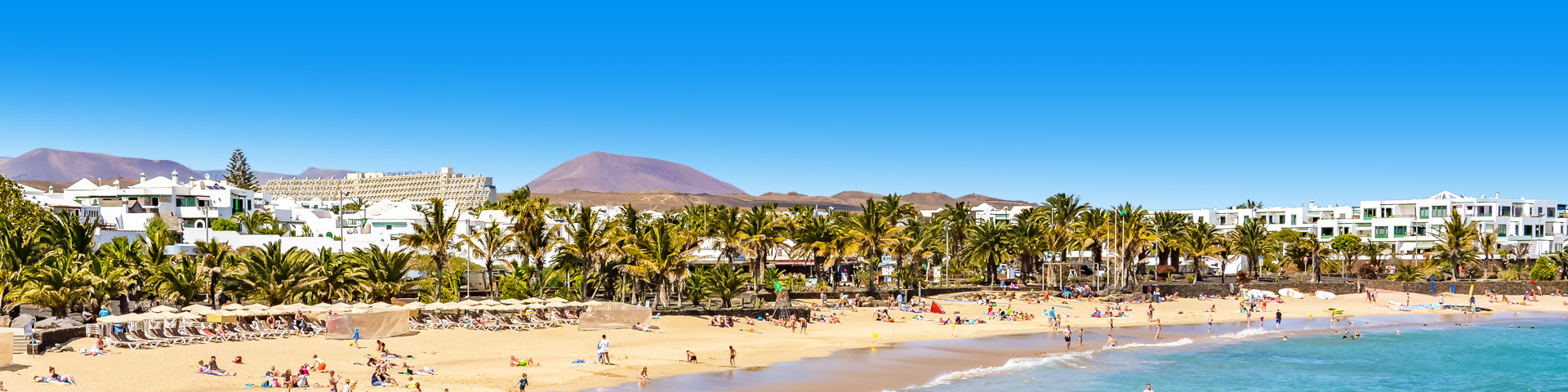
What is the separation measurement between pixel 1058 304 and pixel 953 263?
52.2 ft

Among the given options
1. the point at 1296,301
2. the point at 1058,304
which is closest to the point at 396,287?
the point at 1058,304

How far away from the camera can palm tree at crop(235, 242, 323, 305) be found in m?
39.7

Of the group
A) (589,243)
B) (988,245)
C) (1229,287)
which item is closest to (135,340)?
(589,243)

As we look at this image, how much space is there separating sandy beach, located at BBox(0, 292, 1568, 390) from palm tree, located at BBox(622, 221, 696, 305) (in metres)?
1.81

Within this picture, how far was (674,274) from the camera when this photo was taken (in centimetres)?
4247

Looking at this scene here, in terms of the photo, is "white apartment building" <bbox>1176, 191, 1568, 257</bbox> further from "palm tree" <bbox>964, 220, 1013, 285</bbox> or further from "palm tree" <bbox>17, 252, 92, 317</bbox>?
"palm tree" <bbox>17, 252, 92, 317</bbox>

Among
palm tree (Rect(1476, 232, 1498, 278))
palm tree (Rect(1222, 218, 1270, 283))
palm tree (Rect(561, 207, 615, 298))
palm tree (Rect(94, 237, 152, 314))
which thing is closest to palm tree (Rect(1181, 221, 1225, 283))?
palm tree (Rect(1222, 218, 1270, 283))

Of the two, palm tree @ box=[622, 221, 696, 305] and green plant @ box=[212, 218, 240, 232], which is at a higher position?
green plant @ box=[212, 218, 240, 232]

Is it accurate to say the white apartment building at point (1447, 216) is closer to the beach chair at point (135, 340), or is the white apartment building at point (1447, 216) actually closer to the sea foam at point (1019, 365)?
the sea foam at point (1019, 365)

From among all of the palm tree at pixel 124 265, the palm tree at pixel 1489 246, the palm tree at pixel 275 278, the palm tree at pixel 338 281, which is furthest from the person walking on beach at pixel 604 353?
the palm tree at pixel 1489 246

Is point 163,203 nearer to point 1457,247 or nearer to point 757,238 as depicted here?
point 757,238

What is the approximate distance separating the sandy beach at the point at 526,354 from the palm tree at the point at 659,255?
1.81m

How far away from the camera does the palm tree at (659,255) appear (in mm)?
41719

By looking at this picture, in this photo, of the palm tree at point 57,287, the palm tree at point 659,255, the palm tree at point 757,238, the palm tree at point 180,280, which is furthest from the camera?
the palm tree at point 757,238
